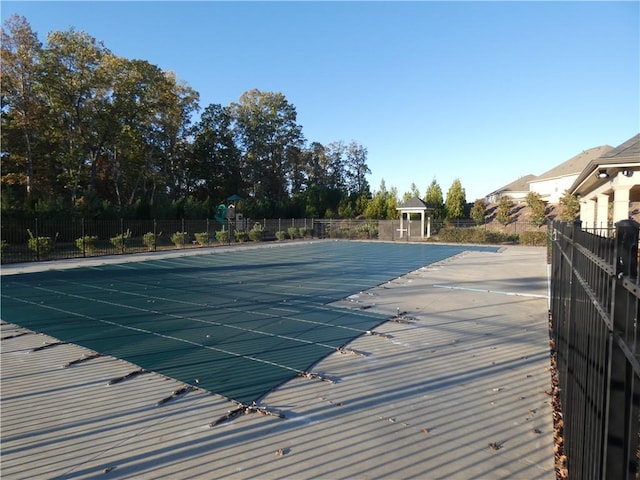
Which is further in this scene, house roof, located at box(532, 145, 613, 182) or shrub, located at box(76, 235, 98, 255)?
house roof, located at box(532, 145, 613, 182)

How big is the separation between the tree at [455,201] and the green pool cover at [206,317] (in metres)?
27.6

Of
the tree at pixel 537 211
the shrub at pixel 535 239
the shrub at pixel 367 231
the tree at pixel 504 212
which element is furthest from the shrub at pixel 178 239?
the tree at pixel 504 212

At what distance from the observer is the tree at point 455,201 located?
3894 cm

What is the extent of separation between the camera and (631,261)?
1.30 m

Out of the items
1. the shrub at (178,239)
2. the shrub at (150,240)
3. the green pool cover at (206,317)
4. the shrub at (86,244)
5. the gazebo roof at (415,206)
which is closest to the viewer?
the green pool cover at (206,317)

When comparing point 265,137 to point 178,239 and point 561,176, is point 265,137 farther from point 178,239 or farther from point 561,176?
point 561,176

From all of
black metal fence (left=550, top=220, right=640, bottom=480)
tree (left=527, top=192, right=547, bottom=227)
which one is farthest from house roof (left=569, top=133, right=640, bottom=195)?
tree (left=527, top=192, right=547, bottom=227)

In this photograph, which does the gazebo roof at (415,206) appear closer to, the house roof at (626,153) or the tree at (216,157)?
the tree at (216,157)

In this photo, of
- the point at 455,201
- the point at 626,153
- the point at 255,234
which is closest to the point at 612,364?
the point at 626,153

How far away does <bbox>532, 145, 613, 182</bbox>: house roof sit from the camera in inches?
1533

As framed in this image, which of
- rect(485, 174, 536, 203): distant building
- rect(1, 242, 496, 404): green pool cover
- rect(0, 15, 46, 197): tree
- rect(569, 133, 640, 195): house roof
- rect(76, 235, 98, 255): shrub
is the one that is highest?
rect(0, 15, 46, 197): tree

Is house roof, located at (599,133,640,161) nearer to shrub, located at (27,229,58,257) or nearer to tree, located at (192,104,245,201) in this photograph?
shrub, located at (27,229,58,257)

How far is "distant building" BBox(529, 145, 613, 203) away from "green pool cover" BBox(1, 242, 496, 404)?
34.2 metres

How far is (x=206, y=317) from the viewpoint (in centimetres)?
729
